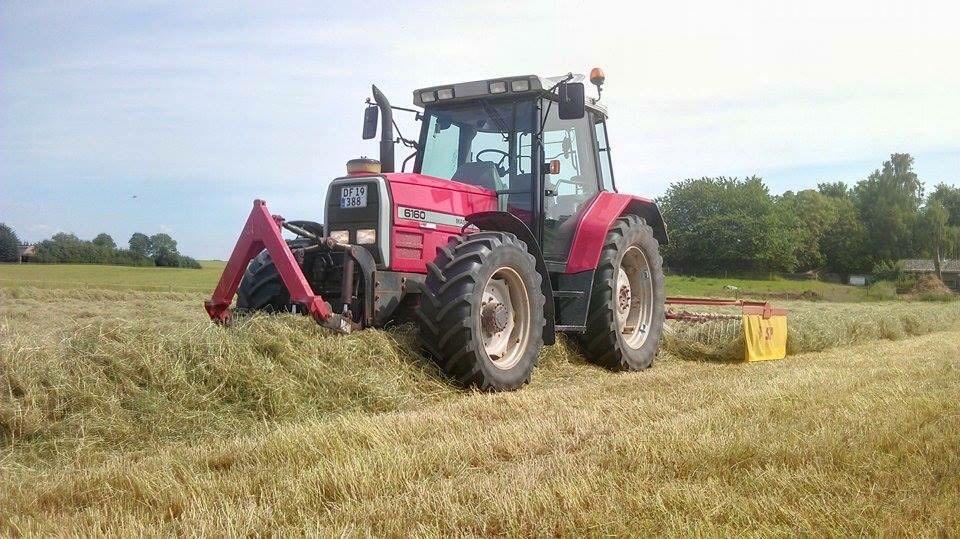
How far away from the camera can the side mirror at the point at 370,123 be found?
23.1 ft

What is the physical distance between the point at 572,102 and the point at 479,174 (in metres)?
1.04

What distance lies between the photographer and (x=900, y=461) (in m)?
3.30

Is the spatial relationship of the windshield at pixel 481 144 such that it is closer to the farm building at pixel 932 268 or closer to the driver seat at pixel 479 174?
the driver seat at pixel 479 174

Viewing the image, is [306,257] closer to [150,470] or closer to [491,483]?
[150,470]

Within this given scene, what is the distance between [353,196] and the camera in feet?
19.9

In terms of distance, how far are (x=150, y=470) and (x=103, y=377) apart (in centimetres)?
104

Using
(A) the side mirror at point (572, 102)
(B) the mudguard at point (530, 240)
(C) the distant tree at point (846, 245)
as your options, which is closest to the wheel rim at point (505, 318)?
(B) the mudguard at point (530, 240)

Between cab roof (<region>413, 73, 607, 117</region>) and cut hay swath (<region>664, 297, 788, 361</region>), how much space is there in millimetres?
3158

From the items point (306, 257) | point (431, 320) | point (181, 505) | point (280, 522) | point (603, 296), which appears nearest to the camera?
point (280, 522)

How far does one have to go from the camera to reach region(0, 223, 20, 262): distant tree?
19797 millimetres

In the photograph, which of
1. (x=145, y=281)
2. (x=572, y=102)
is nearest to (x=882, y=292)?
(x=145, y=281)

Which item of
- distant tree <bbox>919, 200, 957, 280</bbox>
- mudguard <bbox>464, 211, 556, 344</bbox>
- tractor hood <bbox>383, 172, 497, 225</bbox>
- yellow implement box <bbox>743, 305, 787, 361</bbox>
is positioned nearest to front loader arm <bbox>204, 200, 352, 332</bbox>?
tractor hood <bbox>383, 172, 497, 225</bbox>

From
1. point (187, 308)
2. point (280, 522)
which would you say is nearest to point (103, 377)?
A: point (280, 522)

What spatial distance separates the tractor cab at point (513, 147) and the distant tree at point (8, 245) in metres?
15.8
